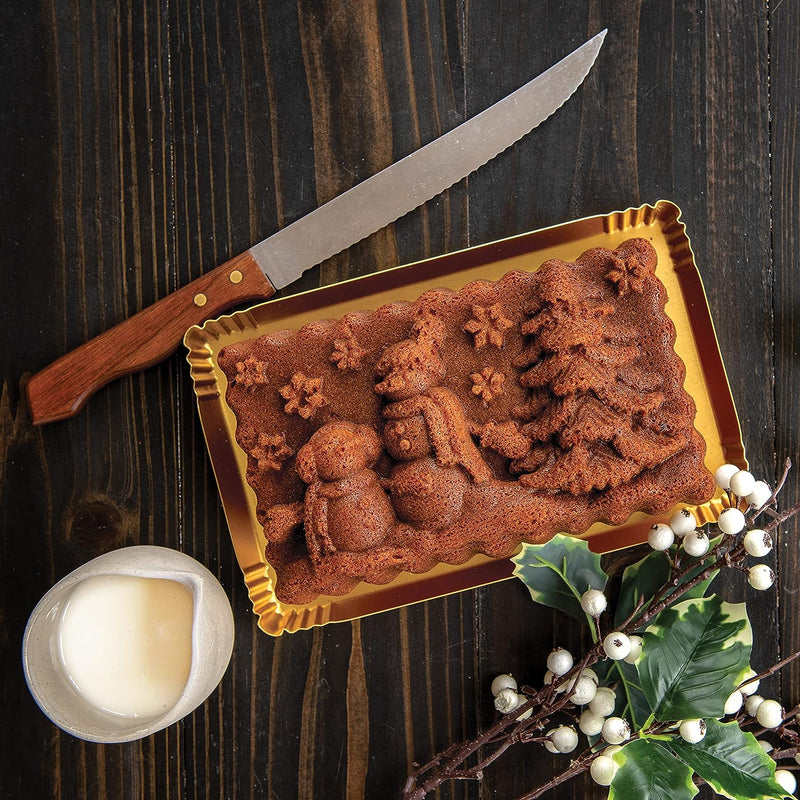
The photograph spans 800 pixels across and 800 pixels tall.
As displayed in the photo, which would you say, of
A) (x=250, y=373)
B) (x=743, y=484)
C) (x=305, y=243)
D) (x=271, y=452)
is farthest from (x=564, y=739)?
(x=305, y=243)

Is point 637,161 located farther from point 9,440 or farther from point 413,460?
point 9,440

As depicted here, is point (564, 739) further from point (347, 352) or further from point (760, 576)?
point (347, 352)

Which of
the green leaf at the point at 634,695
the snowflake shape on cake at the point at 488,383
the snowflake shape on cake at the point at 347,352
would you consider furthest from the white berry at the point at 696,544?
the snowflake shape on cake at the point at 347,352

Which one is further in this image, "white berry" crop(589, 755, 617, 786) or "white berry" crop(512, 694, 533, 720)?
"white berry" crop(512, 694, 533, 720)

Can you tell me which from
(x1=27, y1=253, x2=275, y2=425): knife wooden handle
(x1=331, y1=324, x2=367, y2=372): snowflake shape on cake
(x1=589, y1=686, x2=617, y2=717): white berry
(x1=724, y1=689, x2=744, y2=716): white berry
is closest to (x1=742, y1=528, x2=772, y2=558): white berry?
(x1=724, y1=689, x2=744, y2=716): white berry

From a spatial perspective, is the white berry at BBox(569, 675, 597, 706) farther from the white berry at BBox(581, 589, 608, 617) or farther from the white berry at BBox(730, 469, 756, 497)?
the white berry at BBox(730, 469, 756, 497)

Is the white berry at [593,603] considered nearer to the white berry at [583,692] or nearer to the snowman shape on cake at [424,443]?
the white berry at [583,692]
